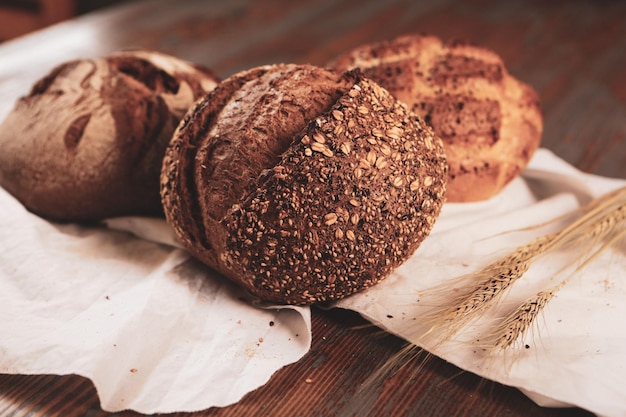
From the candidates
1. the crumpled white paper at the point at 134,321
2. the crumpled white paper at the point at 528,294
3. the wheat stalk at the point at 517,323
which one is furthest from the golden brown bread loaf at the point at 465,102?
the crumpled white paper at the point at 134,321

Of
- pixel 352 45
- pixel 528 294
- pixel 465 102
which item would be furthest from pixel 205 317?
pixel 352 45

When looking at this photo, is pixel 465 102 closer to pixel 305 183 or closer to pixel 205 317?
pixel 305 183

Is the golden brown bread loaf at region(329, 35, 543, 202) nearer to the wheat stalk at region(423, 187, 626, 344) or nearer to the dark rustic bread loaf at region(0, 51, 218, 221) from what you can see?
the wheat stalk at region(423, 187, 626, 344)

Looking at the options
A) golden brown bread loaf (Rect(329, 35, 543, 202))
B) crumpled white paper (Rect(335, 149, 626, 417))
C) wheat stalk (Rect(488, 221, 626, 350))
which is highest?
golden brown bread loaf (Rect(329, 35, 543, 202))

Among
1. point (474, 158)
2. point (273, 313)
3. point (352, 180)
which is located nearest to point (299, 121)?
point (352, 180)

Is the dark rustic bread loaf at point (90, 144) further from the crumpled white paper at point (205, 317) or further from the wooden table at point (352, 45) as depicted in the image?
the wooden table at point (352, 45)

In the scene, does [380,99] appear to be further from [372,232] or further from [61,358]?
[61,358]

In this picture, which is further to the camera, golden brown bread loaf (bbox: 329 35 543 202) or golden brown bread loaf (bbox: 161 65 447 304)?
golden brown bread loaf (bbox: 329 35 543 202)

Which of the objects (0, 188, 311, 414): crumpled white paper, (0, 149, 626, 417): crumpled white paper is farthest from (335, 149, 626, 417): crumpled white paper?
(0, 188, 311, 414): crumpled white paper
